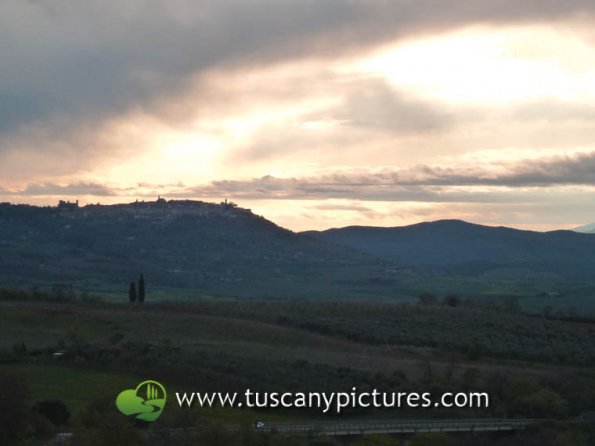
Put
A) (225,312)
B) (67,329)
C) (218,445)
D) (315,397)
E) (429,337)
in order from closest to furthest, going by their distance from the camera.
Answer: (218,445)
(315,397)
(67,329)
(429,337)
(225,312)

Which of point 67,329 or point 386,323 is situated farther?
point 386,323

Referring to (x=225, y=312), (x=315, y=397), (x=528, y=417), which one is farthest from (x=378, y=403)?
(x=225, y=312)

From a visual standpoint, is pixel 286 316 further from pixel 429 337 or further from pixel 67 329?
pixel 67 329

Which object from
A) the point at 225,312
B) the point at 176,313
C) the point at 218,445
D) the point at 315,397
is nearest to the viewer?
the point at 218,445

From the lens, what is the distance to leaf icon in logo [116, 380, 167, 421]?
136 feet

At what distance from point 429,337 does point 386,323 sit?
436 inches

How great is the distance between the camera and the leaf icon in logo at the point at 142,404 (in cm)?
4153

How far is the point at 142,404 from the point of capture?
42.8 m

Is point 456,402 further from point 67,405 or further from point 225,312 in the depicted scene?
point 225,312

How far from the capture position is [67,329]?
3258 inches

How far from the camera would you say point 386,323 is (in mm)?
101688

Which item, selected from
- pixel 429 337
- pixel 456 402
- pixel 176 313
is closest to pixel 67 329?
pixel 176 313

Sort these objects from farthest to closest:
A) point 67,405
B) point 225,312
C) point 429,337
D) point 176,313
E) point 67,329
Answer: point 225,312
point 176,313
point 429,337
point 67,329
point 67,405

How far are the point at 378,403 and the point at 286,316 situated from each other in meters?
50.2
